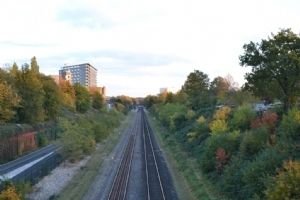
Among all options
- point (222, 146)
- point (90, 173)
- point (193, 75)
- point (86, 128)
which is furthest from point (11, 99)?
point (193, 75)

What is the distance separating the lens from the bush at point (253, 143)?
31750 millimetres

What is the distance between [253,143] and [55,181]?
16.9 meters

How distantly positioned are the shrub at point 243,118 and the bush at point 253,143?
29.1ft

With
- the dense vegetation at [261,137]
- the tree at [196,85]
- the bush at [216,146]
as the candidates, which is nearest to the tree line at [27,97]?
the dense vegetation at [261,137]

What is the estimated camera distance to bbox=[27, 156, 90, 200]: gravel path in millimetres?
33688

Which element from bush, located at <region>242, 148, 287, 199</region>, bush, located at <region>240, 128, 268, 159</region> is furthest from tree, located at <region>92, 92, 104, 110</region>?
bush, located at <region>242, 148, 287, 199</region>

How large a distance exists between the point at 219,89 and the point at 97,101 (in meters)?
66.4

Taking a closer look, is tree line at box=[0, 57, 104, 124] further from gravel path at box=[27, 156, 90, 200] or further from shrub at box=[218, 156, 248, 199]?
shrub at box=[218, 156, 248, 199]

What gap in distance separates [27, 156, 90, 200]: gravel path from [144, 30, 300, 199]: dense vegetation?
1169cm

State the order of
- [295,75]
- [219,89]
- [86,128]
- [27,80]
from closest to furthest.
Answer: [295,75], [86,128], [27,80], [219,89]

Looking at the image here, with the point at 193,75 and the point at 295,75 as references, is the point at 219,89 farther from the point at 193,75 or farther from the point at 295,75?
the point at 295,75

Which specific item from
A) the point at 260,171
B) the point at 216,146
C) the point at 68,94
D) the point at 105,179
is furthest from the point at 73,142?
the point at 68,94

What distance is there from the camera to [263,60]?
136ft

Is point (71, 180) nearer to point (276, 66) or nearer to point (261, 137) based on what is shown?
point (261, 137)
